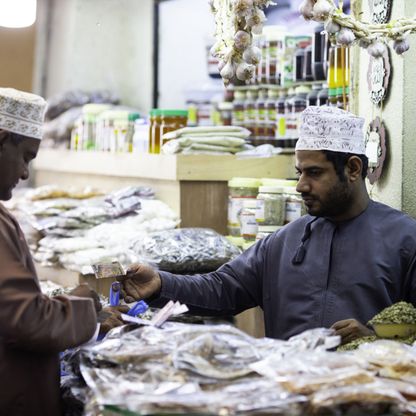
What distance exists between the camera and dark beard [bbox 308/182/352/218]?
9.16 feet

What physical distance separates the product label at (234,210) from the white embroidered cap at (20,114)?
219 centimetres

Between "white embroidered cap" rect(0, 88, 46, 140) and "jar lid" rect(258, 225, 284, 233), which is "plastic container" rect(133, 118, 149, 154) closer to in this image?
"jar lid" rect(258, 225, 284, 233)

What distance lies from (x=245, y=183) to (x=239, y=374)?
8.12 ft

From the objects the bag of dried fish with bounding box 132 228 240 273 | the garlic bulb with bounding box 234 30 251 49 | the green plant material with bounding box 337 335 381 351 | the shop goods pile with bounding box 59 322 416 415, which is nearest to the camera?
the shop goods pile with bounding box 59 322 416 415

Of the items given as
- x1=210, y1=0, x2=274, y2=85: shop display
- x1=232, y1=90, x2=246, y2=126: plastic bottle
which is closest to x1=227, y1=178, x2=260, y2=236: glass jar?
x1=232, y1=90, x2=246, y2=126: plastic bottle

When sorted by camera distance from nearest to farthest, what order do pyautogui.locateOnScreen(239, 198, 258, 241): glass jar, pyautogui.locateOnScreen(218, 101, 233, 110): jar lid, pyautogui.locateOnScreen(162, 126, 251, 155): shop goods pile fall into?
pyautogui.locateOnScreen(239, 198, 258, 241): glass jar → pyautogui.locateOnScreen(162, 126, 251, 155): shop goods pile → pyautogui.locateOnScreen(218, 101, 233, 110): jar lid

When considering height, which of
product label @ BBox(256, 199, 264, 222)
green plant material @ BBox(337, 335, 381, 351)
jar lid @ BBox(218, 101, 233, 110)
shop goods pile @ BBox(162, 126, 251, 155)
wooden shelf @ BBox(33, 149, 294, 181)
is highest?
jar lid @ BBox(218, 101, 233, 110)

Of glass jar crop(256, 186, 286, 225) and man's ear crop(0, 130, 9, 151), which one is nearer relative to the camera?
man's ear crop(0, 130, 9, 151)

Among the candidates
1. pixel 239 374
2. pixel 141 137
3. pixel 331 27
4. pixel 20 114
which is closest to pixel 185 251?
pixel 141 137

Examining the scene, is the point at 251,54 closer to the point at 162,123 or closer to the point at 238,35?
the point at 238,35

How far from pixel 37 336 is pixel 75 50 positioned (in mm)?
6535

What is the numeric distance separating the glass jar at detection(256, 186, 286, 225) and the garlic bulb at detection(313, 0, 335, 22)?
1.40 metres

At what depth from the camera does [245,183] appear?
167 inches

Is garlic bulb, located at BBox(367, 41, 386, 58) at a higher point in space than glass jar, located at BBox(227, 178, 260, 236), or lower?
higher
